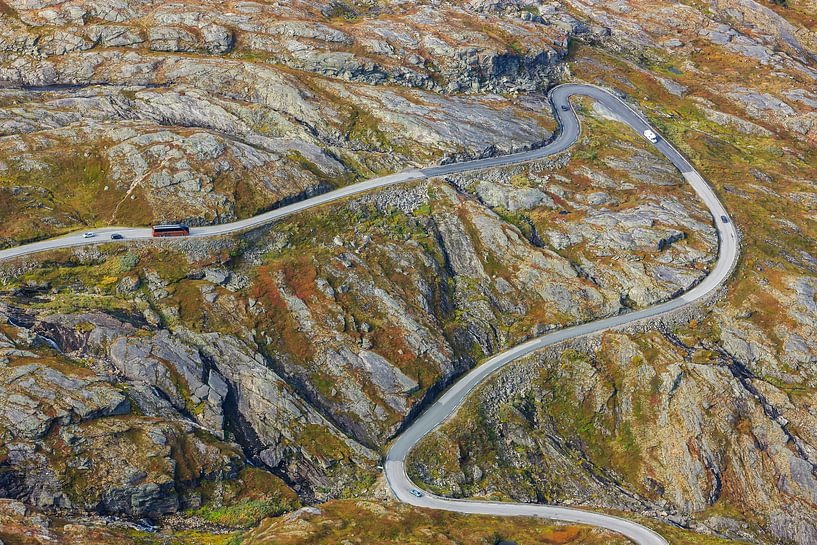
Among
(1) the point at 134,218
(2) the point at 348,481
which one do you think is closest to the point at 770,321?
(2) the point at 348,481

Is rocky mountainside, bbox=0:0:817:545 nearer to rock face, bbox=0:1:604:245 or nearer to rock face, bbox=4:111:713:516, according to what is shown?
rock face, bbox=4:111:713:516

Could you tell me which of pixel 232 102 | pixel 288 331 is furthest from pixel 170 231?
pixel 232 102

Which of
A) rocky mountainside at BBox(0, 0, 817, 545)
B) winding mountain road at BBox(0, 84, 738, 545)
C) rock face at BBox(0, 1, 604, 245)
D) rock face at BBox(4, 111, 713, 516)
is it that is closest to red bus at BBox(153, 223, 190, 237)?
winding mountain road at BBox(0, 84, 738, 545)

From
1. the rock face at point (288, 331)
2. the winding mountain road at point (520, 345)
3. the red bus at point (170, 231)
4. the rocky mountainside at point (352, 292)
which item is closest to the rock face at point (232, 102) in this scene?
the rocky mountainside at point (352, 292)

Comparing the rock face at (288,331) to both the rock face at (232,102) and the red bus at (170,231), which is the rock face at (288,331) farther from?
Result: the rock face at (232,102)

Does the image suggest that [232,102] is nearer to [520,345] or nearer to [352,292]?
[352,292]

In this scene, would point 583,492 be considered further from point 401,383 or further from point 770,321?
point 770,321
